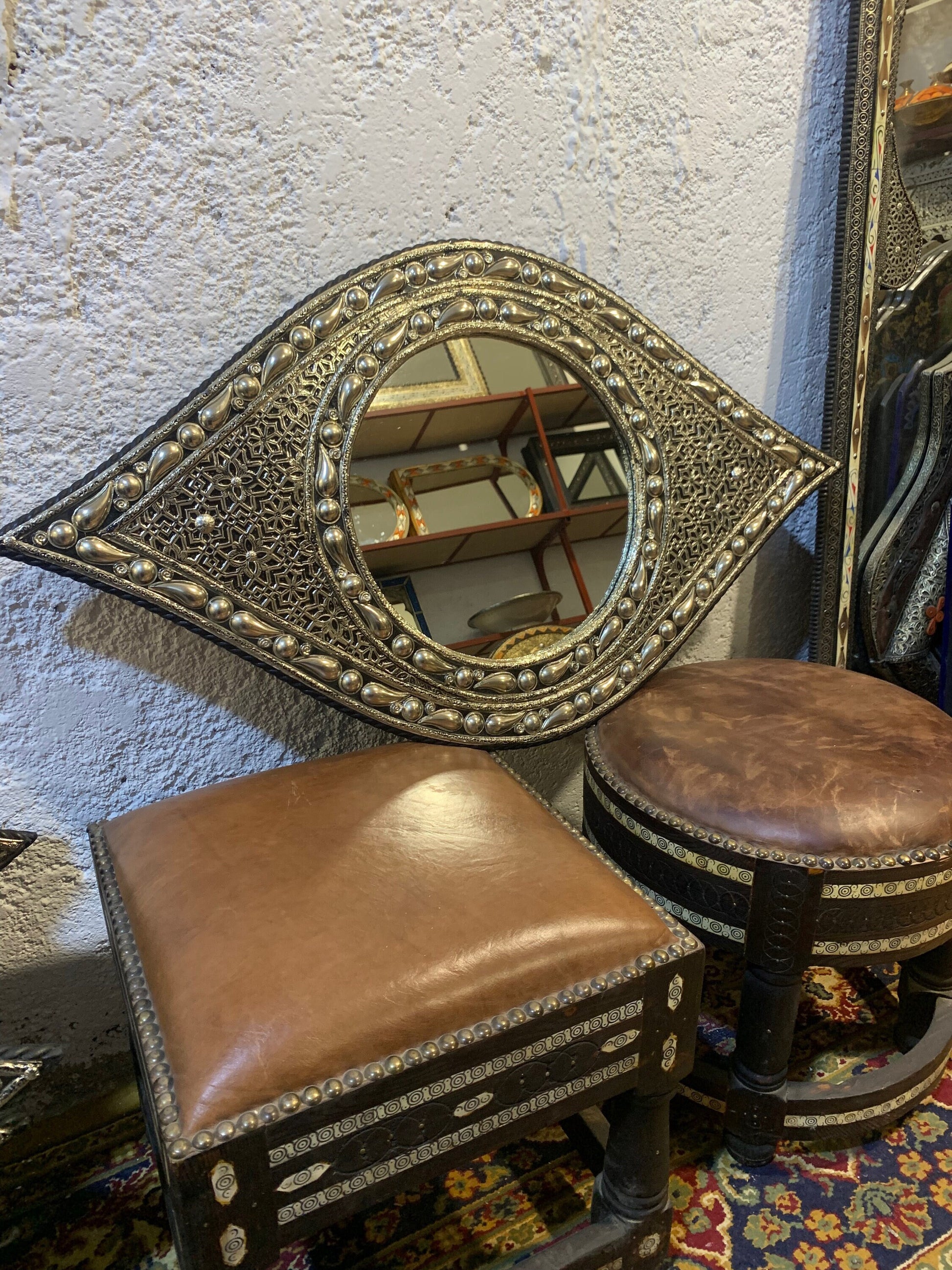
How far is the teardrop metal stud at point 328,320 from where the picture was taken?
105cm

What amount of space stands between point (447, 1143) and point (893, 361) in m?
1.52

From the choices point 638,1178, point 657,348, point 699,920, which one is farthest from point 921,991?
point 657,348

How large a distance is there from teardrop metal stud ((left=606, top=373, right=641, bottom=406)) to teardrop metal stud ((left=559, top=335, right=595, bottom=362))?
5cm

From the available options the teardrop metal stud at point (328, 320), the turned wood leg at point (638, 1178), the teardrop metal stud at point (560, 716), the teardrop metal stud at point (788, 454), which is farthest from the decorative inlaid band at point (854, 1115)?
the teardrop metal stud at point (328, 320)

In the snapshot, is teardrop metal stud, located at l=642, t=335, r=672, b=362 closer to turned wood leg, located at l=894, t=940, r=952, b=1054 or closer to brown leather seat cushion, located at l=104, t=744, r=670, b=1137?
brown leather seat cushion, located at l=104, t=744, r=670, b=1137

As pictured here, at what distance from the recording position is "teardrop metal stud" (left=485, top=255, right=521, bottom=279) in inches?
45.1

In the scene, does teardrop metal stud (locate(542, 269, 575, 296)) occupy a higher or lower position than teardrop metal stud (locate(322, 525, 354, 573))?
higher

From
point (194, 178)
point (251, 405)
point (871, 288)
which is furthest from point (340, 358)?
point (871, 288)

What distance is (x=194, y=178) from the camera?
3.39 ft

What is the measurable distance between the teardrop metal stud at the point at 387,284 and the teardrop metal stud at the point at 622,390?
0.35 m

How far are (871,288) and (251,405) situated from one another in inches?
45.7

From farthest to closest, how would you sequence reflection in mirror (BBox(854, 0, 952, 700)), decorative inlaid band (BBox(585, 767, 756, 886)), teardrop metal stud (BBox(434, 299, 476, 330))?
1. reflection in mirror (BBox(854, 0, 952, 700))
2. teardrop metal stud (BBox(434, 299, 476, 330))
3. decorative inlaid band (BBox(585, 767, 756, 886))

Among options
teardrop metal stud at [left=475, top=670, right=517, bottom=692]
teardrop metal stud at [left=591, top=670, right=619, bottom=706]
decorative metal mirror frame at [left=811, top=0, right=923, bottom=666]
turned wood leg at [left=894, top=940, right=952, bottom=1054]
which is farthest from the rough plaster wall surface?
turned wood leg at [left=894, top=940, right=952, bottom=1054]

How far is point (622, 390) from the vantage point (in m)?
1.25
